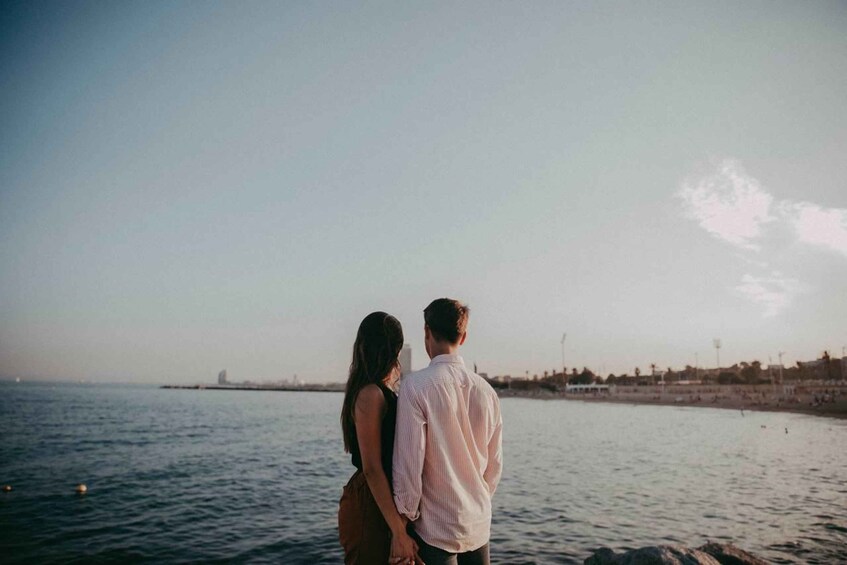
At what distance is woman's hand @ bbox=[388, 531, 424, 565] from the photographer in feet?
10.0

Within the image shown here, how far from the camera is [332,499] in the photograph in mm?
16672

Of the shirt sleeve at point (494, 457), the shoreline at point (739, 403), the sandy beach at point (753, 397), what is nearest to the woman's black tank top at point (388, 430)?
the shirt sleeve at point (494, 457)

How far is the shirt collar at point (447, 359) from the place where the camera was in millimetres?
3246

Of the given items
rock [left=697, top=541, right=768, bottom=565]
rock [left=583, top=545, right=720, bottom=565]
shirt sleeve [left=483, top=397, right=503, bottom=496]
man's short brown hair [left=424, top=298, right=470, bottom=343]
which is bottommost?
rock [left=697, top=541, right=768, bottom=565]

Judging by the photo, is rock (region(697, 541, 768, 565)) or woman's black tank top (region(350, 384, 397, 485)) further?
rock (region(697, 541, 768, 565))

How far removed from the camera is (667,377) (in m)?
192

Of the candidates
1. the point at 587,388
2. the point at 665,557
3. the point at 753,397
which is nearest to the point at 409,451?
the point at 665,557

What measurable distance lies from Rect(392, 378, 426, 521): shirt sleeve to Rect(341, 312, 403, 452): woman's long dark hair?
34 centimetres

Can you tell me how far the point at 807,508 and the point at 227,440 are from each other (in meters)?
33.8

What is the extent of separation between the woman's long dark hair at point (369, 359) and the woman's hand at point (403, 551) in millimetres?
731

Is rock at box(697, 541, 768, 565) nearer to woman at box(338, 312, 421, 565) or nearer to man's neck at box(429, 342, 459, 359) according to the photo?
woman at box(338, 312, 421, 565)

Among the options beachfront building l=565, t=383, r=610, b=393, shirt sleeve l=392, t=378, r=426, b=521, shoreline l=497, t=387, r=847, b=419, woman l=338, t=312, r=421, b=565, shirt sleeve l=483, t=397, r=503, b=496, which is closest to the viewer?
shirt sleeve l=392, t=378, r=426, b=521

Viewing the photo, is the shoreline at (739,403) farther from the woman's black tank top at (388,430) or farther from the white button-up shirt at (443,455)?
the woman's black tank top at (388,430)

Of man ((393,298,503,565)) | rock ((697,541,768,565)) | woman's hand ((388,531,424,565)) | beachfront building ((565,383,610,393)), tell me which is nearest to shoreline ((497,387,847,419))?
beachfront building ((565,383,610,393))
